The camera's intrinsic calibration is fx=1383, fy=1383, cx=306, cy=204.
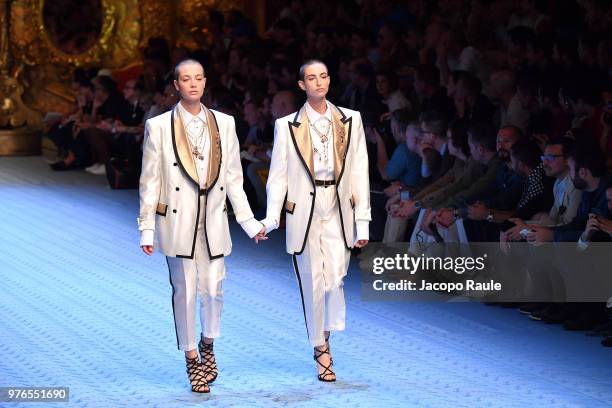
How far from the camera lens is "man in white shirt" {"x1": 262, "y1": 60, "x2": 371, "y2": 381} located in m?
5.85

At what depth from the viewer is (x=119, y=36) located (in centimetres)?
1666

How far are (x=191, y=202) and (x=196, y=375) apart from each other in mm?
714

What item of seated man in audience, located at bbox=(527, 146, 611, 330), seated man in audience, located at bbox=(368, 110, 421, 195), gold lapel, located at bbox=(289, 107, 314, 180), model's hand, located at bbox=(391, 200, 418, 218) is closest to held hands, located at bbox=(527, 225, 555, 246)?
seated man in audience, located at bbox=(527, 146, 611, 330)

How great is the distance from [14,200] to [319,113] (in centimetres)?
641

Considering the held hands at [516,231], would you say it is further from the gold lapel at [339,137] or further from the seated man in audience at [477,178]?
the gold lapel at [339,137]

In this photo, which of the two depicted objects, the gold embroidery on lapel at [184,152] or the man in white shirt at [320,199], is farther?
the man in white shirt at [320,199]

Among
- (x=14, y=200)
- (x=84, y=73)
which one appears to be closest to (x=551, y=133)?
(x=14, y=200)

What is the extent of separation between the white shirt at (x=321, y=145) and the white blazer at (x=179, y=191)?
355 millimetres

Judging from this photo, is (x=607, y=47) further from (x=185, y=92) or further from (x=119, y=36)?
(x=119, y=36)

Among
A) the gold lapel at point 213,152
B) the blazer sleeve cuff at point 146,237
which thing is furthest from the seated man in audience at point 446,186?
the blazer sleeve cuff at point 146,237

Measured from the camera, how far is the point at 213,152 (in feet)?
18.9

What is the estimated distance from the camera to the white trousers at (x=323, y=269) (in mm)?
5863

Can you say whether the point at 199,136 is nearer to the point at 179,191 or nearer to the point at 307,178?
the point at 179,191

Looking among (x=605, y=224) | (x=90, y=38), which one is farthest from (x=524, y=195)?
(x=90, y=38)
